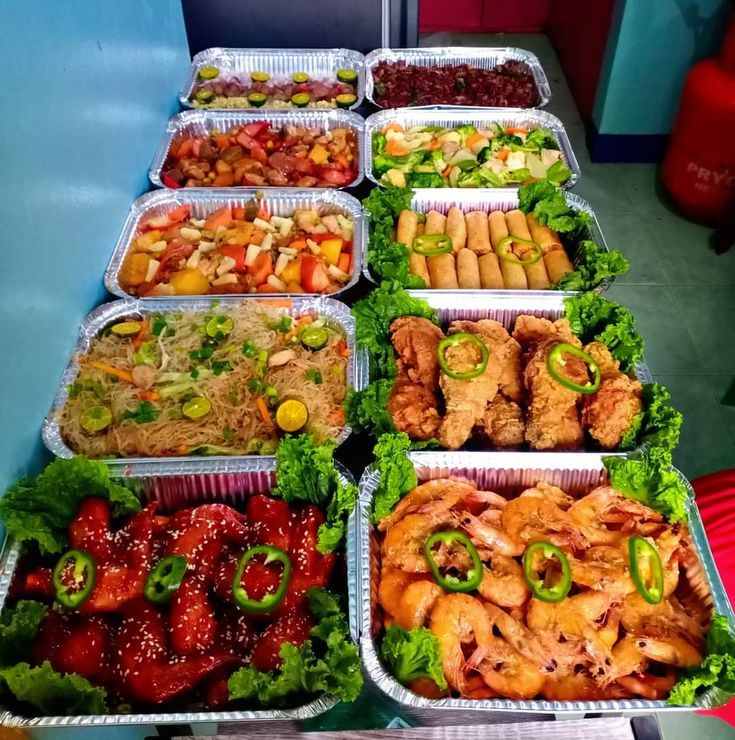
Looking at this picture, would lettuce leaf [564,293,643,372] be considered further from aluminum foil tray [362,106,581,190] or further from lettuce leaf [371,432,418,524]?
aluminum foil tray [362,106,581,190]

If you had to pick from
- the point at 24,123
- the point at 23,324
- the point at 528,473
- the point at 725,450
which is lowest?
the point at 725,450

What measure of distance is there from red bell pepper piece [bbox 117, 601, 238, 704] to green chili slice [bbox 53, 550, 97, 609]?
0.62 feet

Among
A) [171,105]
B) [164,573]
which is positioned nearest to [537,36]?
[171,105]

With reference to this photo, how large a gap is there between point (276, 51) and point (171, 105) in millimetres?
1122

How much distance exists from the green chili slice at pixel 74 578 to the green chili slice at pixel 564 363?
202 cm

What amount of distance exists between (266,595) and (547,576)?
3.34ft

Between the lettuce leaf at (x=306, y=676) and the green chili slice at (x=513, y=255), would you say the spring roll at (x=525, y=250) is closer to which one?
the green chili slice at (x=513, y=255)

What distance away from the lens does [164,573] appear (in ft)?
8.08

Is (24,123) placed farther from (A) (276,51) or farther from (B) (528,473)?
(A) (276,51)

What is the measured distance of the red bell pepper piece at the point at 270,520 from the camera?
2561 mm

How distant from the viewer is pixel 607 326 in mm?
3352

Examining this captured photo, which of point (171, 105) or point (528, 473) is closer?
point (528, 473)

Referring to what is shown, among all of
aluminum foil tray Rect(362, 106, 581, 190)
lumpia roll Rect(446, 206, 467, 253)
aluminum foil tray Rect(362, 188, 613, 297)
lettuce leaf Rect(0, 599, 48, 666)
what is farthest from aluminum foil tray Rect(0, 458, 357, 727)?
aluminum foil tray Rect(362, 106, 581, 190)

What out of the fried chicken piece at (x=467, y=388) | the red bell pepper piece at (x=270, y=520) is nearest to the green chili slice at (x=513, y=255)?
the fried chicken piece at (x=467, y=388)
